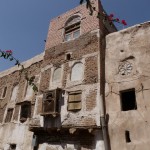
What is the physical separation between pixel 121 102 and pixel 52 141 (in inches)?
164

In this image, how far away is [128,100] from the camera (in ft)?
32.6

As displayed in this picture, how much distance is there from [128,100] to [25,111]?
7.27 meters

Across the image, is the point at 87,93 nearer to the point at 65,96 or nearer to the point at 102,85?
the point at 102,85

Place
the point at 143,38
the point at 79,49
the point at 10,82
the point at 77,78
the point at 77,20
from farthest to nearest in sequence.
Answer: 1. the point at 10,82
2. the point at 77,20
3. the point at 79,49
4. the point at 77,78
5. the point at 143,38

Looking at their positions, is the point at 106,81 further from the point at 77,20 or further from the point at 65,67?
the point at 77,20

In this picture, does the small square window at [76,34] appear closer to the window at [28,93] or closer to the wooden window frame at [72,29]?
the wooden window frame at [72,29]

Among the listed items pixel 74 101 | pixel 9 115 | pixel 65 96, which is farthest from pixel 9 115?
pixel 74 101

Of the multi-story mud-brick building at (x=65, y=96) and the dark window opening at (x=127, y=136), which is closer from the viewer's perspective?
the dark window opening at (x=127, y=136)

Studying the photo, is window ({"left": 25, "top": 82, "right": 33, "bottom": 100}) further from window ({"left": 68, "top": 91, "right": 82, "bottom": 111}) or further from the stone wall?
the stone wall

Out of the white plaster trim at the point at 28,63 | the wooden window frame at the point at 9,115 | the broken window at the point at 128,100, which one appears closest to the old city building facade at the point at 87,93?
the broken window at the point at 128,100

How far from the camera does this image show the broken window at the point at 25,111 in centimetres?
1339

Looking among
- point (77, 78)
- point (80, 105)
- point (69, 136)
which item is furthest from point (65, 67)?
point (69, 136)

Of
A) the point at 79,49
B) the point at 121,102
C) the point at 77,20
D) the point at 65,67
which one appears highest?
the point at 77,20

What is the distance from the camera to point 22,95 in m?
14.7
